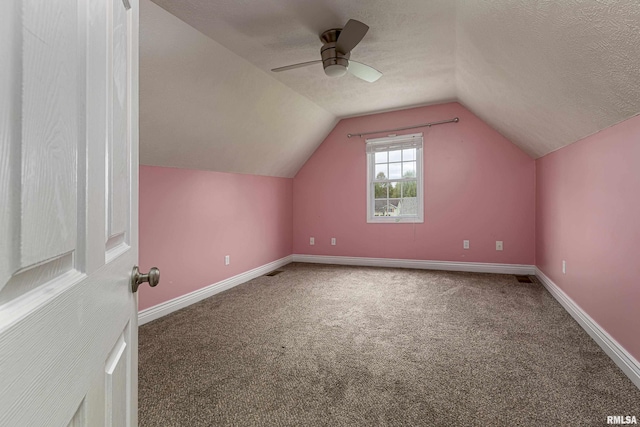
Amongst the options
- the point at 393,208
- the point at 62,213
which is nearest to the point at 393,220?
the point at 393,208

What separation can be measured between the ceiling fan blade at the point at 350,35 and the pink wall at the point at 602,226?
1.69 m

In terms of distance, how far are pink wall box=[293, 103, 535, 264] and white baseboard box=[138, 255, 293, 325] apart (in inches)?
45.8

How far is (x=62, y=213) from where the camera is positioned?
0.41 m

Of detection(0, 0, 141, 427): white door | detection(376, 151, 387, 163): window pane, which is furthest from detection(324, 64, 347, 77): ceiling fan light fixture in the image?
detection(376, 151, 387, 163): window pane

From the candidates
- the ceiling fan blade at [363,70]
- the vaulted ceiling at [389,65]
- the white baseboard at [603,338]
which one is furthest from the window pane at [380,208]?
the ceiling fan blade at [363,70]

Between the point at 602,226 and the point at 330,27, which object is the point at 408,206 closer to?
the point at 602,226

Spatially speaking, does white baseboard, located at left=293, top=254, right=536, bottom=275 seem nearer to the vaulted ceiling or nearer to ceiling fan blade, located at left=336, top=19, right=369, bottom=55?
the vaulted ceiling

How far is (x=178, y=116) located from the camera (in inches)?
106

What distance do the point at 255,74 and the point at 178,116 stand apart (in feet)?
2.75

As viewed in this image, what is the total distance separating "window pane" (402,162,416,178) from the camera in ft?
15.4

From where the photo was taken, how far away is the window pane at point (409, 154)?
4.69 m

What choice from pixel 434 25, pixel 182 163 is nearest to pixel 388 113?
pixel 434 25

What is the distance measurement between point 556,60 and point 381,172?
3108mm

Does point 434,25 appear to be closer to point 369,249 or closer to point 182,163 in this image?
point 182,163
